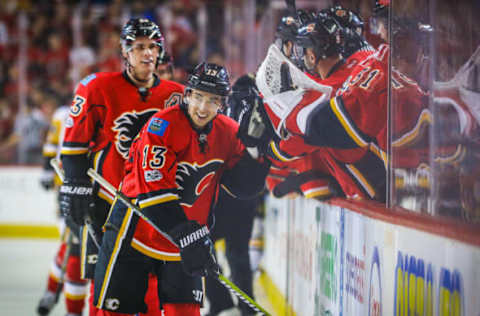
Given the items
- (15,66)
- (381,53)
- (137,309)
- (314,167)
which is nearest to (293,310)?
(314,167)

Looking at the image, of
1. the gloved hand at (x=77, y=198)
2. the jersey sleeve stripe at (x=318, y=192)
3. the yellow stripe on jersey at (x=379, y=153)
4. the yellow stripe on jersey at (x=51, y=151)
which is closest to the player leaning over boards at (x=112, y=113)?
the gloved hand at (x=77, y=198)

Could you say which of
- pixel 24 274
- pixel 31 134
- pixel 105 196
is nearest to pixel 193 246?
pixel 105 196

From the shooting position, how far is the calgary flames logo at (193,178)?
7.65 feet

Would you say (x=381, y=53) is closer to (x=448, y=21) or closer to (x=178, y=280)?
(x=448, y=21)

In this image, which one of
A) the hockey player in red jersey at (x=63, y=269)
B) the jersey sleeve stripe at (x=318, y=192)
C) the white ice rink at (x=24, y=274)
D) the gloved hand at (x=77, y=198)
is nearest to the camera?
the jersey sleeve stripe at (x=318, y=192)

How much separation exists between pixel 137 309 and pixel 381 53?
1100 mm

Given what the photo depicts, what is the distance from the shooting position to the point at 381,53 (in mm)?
2174

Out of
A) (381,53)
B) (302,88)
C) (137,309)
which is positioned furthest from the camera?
(302,88)

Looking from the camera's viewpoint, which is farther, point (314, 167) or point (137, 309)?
point (314, 167)

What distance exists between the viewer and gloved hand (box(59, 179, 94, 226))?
2814 mm

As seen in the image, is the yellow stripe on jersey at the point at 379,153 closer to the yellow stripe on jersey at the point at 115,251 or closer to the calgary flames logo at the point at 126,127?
the yellow stripe on jersey at the point at 115,251

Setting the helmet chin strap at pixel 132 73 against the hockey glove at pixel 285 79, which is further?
the helmet chin strap at pixel 132 73

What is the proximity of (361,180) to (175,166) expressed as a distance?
636 mm

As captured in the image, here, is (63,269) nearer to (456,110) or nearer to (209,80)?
(209,80)
